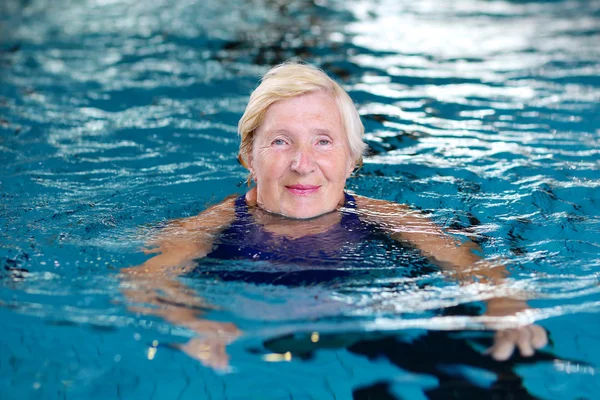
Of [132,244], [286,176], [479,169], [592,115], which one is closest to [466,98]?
[592,115]

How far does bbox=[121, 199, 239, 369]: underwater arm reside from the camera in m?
2.58

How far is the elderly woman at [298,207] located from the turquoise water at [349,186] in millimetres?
196

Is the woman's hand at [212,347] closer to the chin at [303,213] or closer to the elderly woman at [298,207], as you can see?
the elderly woman at [298,207]

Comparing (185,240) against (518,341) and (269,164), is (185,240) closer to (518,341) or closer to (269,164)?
(269,164)

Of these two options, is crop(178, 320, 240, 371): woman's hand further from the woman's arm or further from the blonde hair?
the blonde hair

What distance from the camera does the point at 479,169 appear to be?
4.86m

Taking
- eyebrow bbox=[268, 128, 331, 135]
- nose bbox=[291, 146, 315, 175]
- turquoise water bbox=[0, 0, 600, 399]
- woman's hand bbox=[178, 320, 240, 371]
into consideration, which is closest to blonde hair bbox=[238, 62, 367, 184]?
eyebrow bbox=[268, 128, 331, 135]

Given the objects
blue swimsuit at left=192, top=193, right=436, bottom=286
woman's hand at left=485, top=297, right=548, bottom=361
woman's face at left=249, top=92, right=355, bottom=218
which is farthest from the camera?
woman's face at left=249, top=92, right=355, bottom=218

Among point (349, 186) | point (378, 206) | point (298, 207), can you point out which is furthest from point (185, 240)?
point (349, 186)

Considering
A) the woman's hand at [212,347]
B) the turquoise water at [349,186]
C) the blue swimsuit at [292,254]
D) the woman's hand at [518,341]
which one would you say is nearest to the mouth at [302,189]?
the blue swimsuit at [292,254]

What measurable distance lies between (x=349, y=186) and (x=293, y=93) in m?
1.30

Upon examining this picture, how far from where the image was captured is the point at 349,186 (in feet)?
15.0

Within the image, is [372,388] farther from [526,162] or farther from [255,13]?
[255,13]

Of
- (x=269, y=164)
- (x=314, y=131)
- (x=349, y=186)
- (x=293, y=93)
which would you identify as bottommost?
(x=349, y=186)
